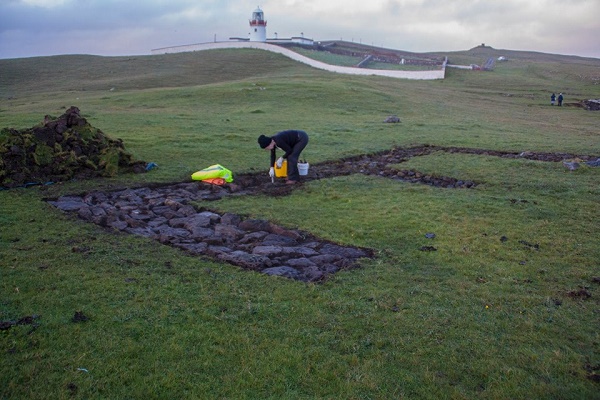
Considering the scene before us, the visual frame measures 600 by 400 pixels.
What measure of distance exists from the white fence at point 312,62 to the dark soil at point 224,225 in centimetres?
4094

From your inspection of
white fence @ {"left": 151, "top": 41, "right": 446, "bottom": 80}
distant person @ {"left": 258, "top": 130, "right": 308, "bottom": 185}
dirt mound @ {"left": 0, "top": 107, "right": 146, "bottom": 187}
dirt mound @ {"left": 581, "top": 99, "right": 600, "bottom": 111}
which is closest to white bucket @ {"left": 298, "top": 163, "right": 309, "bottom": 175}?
distant person @ {"left": 258, "top": 130, "right": 308, "bottom": 185}

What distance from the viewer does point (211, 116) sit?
992 inches

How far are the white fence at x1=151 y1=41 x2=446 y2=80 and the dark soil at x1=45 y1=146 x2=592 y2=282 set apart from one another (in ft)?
134

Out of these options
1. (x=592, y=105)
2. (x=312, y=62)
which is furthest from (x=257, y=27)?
(x=592, y=105)

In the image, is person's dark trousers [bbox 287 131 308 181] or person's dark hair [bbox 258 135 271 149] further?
person's dark trousers [bbox 287 131 308 181]

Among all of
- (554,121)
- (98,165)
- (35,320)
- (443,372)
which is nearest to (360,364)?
(443,372)

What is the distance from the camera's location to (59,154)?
40.8ft

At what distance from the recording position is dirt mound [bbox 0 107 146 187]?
11820 millimetres

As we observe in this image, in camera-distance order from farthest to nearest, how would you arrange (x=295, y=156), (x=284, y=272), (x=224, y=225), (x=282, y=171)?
1. (x=282, y=171)
2. (x=295, y=156)
3. (x=224, y=225)
4. (x=284, y=272)

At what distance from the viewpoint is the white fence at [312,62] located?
173 ft

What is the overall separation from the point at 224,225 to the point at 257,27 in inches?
3153

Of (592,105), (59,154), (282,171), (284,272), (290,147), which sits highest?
(592,105)

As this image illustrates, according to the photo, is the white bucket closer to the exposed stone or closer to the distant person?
the distant person

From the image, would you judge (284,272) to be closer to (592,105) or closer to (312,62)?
(592,105)
